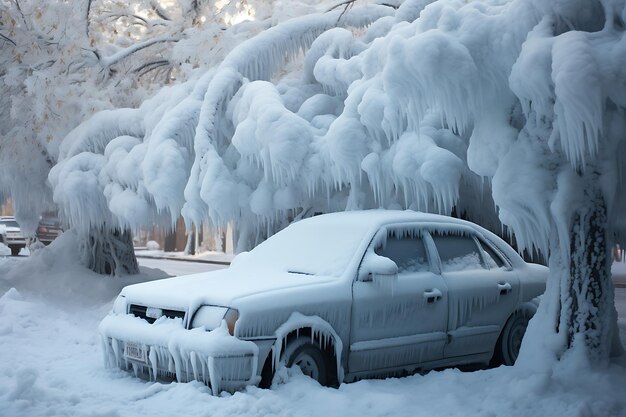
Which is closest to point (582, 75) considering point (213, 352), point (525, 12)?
point (525, 12)

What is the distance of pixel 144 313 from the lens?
6488 mm

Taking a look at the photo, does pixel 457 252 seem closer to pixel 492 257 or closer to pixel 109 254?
pixel 492 257

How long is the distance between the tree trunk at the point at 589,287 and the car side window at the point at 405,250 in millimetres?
1327

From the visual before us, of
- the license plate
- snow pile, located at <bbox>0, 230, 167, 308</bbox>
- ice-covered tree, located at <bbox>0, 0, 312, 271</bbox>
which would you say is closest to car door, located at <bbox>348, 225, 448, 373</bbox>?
the license plate

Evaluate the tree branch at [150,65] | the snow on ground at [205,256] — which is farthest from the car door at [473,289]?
the snow on ground at [205,256]

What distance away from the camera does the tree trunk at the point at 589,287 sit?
605 cm

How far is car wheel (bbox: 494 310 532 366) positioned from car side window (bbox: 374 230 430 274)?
118 cm

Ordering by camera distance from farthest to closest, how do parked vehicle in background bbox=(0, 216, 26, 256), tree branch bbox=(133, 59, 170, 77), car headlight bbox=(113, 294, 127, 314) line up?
parked vehicle in background bbox=(0, 216, 26, 256) < tree branch bbox=(133, 59, 170, 77) < car headlight bbox=(113, 294, 127, 314)

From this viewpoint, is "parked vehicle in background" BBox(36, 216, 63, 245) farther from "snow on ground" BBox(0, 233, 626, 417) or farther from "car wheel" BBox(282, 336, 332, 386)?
"car wheel" BBox(282, 336, 332, 386)

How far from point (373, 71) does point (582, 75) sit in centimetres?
352

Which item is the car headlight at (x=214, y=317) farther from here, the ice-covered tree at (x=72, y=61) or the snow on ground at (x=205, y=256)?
the snow on ground at (x=205, y=256)

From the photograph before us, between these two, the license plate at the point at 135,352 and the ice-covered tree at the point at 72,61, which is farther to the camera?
the ice-covered tree at the point at 72,61

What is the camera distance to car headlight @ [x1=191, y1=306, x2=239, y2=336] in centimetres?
567

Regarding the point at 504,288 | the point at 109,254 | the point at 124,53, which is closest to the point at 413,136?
the point at 504,288
